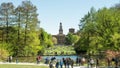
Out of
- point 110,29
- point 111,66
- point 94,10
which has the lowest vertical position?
point 111,66

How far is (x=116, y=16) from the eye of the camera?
220ft

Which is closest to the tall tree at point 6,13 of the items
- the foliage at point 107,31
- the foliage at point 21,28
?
the foliage at point 21,28

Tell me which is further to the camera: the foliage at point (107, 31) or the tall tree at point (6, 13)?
the tall tree at point (6, 13)

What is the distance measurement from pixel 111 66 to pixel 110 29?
1640 cm

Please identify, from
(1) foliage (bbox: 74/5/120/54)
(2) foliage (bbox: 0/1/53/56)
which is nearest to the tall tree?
(2) foliage (bbox: 0/1/53/56)

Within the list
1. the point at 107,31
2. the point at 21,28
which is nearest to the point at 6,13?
the point at 21,28

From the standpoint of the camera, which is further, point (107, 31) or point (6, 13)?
point (6, 13)

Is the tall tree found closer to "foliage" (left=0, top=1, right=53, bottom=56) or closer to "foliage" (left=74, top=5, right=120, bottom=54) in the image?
"foliage" (left=0, top=1, right=53, bottom=56)

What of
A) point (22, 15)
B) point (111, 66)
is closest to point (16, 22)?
point (22, 15)

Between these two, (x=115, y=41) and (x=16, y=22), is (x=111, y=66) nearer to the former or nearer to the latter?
(x=115, y=41)

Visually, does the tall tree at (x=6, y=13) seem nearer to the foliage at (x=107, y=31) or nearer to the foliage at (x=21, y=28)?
the foliage at (x=21, y=28)

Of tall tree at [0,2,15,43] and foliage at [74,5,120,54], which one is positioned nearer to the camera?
foliage at [74,5,120,54]

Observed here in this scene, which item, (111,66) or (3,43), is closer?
(111,66)

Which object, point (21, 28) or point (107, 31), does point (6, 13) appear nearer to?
point (21, 28)
